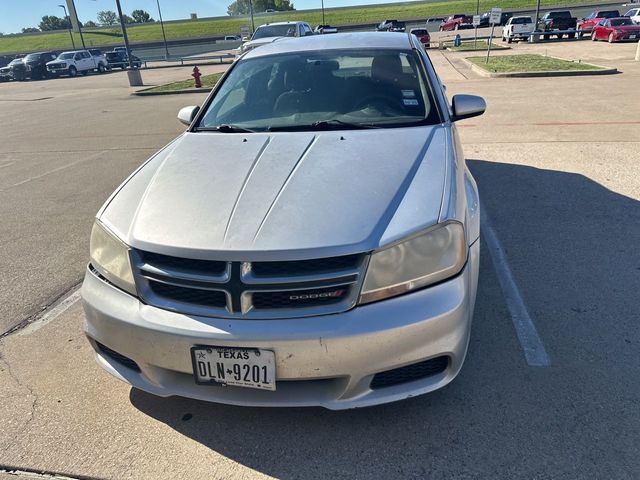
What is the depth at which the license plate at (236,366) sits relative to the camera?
1972 millimetres

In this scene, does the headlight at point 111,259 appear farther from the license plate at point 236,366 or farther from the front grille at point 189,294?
the license plate at point 236,366

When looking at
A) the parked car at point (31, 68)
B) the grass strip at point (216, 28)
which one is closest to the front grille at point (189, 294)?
the parked car at point (31, 68)

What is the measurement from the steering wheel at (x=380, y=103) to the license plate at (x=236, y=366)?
6.51ft

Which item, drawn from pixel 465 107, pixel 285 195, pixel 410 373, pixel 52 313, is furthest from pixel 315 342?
pixel 52 313

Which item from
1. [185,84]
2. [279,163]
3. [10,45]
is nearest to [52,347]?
[279,163]

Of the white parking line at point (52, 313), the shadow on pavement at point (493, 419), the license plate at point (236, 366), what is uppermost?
the license plate at point (236, 366)

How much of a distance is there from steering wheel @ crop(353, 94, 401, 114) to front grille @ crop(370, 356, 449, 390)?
1805mm

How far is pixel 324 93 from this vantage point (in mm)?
3471

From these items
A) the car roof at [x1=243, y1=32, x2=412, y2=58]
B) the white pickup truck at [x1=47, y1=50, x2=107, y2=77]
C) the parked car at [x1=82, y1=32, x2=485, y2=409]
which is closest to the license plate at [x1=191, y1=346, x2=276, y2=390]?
the parked car at [x1=82, y1=32, x2=485, y2=409]

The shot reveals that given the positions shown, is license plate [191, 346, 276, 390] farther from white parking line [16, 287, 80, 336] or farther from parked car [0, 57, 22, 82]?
parked car [0, 57, 22, 82]

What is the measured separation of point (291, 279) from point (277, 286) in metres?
0.06

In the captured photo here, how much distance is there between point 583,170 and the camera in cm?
608

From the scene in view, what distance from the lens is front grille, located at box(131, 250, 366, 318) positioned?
6.45ft

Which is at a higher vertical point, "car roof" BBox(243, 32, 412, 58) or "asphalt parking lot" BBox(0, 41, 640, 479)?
"car roof" BBox(243, 32, 412, 58)
